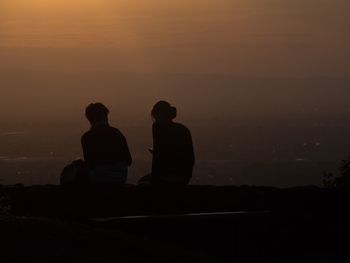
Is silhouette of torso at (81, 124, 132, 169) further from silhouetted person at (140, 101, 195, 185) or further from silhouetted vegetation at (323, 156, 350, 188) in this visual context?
silhouetted vegetation at (323, 156, 350, 188)

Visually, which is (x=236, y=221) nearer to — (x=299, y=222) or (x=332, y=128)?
(x=299, y=222)

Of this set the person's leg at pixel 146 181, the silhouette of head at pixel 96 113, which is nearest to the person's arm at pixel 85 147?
the silhouette of head at pixel 96 113

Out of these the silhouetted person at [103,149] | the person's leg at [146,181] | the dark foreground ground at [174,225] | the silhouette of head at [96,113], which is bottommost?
the dark foreground ground at [174,225]

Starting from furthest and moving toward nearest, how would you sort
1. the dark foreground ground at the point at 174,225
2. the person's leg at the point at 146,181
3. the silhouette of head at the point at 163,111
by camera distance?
the person's leg at the point at 146,181 < the silhouette of head at the point at 163,111 < the dark foreground ground at the point at 174,225

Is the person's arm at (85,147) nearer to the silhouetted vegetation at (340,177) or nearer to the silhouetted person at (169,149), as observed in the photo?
the silhouetted person at (169,149)

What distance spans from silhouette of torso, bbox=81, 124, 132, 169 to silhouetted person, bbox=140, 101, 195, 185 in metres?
0.42

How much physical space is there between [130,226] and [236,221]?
1098mm

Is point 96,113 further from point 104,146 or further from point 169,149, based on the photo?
point 169,149

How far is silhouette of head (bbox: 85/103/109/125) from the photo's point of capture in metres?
11.6

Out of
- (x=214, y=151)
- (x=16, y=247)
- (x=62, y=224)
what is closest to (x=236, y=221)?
(x=62, y=224)

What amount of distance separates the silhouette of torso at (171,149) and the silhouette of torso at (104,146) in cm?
40

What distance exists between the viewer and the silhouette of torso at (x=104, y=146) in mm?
11570

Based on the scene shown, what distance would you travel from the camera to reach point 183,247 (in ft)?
31.5

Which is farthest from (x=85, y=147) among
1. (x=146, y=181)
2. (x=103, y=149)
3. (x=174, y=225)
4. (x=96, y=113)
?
(x=174, y=225)
